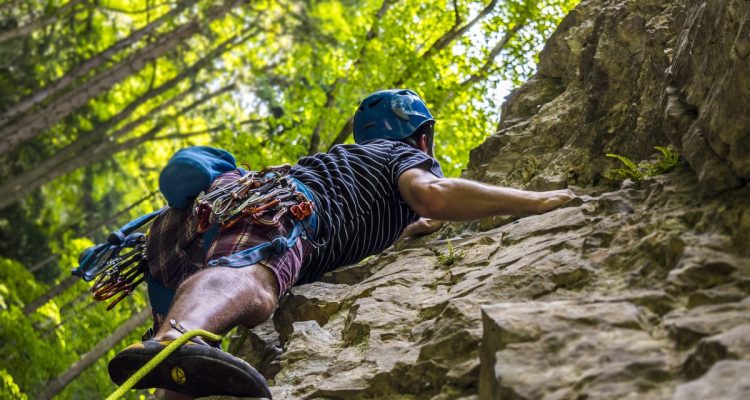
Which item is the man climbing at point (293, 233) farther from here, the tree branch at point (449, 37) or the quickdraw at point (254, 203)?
the tree branch at point (449, 37)

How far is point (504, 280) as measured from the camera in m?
3.31

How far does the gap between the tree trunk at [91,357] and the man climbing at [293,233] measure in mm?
4964

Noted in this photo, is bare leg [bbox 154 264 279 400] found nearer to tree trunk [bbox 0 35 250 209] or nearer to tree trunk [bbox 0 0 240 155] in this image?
tree trunk [bbox 0 0 240 155]

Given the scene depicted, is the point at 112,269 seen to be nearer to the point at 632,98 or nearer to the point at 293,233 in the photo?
the point at 293,233

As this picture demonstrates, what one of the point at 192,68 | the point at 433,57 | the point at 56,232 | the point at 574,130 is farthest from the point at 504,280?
the point at 56,232

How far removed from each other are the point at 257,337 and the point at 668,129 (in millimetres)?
2643

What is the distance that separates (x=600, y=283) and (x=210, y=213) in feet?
6.61

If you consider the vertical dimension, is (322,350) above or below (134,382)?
below

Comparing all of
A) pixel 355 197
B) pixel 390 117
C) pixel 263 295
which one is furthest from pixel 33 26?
pixel 263 295

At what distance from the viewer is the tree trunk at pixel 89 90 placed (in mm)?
10297

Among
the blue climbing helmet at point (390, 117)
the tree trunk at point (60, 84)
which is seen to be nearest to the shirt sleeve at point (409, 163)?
the blue climbing helmet at point (390, 117)

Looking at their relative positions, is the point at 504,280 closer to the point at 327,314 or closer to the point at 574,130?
the point at 327,314

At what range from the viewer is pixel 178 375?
10.0ft

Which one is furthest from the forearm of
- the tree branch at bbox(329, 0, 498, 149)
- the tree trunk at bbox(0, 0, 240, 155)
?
the tree trunk at bbox(0, 0, 240, 155)
